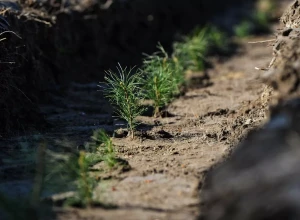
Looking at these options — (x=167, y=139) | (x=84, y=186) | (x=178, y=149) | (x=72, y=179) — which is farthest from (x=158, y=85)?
(x=84, y=186)

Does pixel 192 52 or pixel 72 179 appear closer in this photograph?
pixel 72 179

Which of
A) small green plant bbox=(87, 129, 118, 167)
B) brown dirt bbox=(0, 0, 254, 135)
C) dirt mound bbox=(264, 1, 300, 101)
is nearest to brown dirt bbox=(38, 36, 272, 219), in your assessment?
small green plant bbox=(87, 129, 118, 167)

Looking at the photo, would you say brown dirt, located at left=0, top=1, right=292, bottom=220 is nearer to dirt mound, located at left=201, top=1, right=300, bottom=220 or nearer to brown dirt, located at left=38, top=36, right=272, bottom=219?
brown dirt, located at left=38, top=36, right=272, bottom=219

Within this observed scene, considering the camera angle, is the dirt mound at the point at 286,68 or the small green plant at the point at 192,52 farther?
the small green plant at the point at 192,52

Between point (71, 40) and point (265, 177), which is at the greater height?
point (71, 40)

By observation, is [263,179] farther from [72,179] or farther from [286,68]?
[72,179]

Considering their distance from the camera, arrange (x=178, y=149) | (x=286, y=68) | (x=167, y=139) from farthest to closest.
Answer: (x=167, y=139)
(x=178, y=149)
(x=286, y=68)

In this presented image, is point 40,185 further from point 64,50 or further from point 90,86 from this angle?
point 64,50

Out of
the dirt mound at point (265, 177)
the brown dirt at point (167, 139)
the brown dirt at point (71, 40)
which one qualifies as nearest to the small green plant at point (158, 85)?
the brown dirt at point (167, 139)

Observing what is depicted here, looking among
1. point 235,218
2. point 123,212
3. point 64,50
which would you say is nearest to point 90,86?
point 64,50

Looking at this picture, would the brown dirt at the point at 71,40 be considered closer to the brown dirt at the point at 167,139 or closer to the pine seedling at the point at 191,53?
the brown dirt at the point at 167,139

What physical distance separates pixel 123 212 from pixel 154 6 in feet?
30.5

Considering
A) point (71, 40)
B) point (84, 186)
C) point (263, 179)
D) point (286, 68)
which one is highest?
point (71, 40)

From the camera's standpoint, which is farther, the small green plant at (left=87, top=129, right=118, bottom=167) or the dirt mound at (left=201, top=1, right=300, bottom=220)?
A: the small green plant at (left=87, top=129, right=118, bottom=167)
